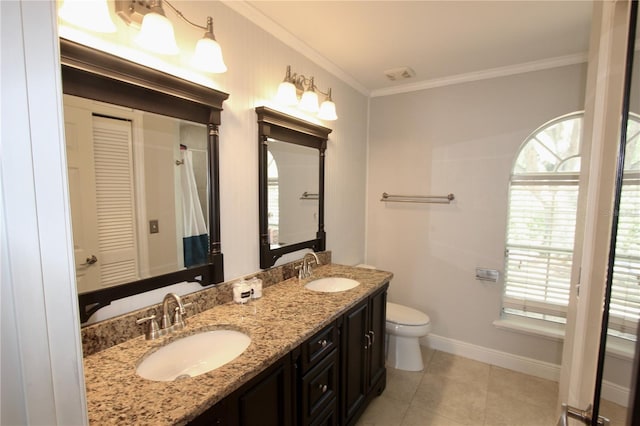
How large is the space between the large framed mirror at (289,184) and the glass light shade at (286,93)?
85 millimetres

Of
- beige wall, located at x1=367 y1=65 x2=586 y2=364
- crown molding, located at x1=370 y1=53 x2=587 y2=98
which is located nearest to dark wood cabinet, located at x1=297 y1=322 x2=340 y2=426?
beige wall, located at x1=367 y1=65 x2=586 y2=364

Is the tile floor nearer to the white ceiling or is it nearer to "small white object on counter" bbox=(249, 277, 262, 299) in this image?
"small white object on counter" bbox=(249, 277, 262, 299)

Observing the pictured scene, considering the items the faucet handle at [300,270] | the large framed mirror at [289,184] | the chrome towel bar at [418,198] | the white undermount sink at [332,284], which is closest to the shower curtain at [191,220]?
the large framed mirror at [289,184]

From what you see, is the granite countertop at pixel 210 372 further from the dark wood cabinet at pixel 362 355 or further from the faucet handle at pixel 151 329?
the dark wood cabinet at pixel 362 355

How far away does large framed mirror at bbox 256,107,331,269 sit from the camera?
1.91 metres

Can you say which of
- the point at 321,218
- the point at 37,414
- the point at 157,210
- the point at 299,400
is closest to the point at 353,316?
the point at 299,400

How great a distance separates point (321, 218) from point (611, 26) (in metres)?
1.95

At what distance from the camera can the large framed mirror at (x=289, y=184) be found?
6.25 ft

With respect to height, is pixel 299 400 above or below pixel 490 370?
above

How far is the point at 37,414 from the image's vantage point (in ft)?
1.31

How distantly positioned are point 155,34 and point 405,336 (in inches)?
101

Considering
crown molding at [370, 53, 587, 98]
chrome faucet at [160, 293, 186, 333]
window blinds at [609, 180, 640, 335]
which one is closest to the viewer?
window blinds at [609, 180, 640, 335]

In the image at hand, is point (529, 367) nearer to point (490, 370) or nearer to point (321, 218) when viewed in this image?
point (490, 370)

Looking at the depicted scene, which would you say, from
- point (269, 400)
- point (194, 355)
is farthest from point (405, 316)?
point (194, 355)
